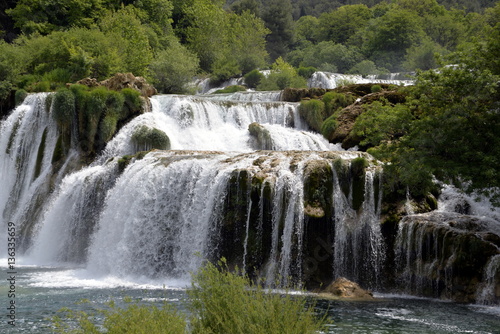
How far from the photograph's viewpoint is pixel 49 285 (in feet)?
50.0

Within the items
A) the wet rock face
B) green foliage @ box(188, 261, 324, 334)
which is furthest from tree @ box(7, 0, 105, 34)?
green foliage @ box(188, 261, 324, 334)

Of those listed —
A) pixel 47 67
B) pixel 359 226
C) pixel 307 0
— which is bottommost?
pixel 359 226

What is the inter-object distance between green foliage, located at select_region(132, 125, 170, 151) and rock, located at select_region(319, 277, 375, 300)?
10.9m

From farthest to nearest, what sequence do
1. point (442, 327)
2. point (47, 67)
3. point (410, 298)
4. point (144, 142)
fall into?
point (47, 67) < point (144, 142) < point (410, 298) < point (442, 327)

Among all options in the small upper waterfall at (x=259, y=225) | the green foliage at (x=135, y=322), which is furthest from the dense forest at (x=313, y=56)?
the green foliage at (x=135, y=322)

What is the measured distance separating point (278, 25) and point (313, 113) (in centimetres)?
4689

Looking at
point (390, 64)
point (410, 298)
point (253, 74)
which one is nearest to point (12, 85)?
point (253, 74)

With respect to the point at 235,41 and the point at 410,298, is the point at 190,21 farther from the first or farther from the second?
the point at 410,298

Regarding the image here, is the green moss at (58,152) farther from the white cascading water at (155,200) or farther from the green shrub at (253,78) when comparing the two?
the green shrub at (253,78)

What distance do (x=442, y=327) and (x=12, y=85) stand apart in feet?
76.0

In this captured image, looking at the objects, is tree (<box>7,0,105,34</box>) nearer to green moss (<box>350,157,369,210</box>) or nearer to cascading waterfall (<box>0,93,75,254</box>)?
cascading waterfall (<box>0,93,75,254</box>)

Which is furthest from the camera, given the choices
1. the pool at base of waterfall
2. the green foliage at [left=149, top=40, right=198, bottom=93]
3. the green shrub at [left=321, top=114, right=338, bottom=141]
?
the green foliage at [left=149, top=40, right=198, bottom=93]

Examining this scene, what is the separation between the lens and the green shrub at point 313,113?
2503 cm

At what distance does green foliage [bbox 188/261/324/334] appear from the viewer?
21.7 feet
